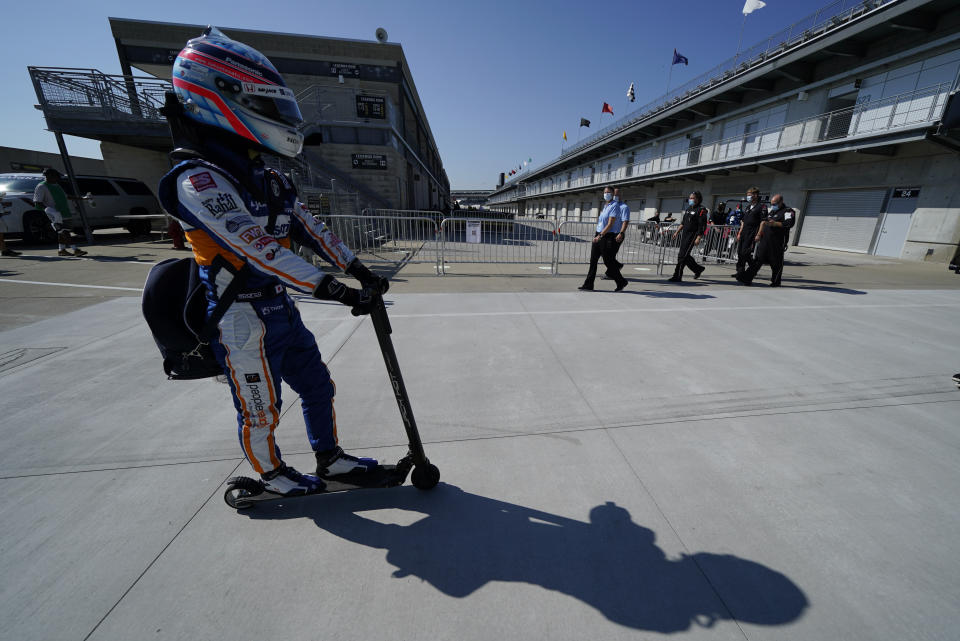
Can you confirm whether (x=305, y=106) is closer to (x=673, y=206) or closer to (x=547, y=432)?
(x=547, y=432)

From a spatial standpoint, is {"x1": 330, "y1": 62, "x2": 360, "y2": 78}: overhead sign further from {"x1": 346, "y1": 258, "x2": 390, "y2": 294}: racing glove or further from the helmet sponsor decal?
{"x1": 346, "y1": 258, "x2": 390, "y2": 294}: racing glove

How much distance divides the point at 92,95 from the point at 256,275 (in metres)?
17.8

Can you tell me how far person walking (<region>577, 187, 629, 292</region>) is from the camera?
21.5 feet

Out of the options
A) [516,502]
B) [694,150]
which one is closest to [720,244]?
[516,502]

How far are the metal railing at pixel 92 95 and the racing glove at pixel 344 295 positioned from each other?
51.6ft

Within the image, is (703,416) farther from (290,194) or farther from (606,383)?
(290,194)

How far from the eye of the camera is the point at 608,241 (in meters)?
6.78

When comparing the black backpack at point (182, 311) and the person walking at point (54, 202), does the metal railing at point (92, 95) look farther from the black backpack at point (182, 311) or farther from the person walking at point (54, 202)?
the black backpack at point (182, 311)

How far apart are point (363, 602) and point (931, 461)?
3.52 m

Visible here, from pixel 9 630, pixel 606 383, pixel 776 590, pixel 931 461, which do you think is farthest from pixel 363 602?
pixel 931 461

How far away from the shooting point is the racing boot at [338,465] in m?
2.01

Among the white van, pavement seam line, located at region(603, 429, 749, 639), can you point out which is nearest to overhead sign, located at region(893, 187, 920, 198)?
pavement seam line, located at region(603, 429, 749, 639)

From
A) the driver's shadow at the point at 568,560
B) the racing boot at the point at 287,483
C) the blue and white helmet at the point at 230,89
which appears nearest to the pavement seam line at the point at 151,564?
the driver's shadow at the point at 568,560

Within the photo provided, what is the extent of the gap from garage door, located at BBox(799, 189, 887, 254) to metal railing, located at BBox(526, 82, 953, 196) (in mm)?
2571
